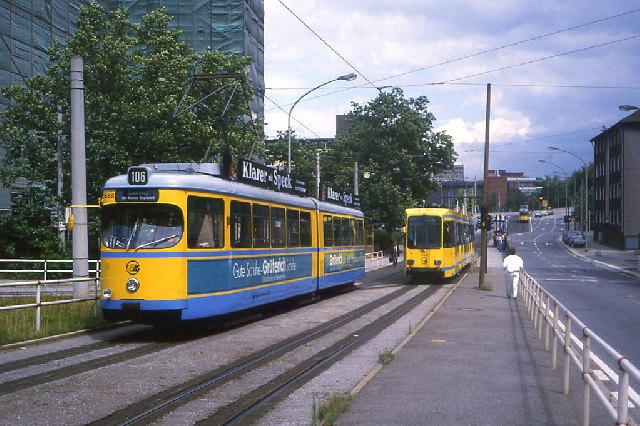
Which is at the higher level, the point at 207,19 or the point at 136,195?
the point at 207,19

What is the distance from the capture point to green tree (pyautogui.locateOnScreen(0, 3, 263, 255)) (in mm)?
32094

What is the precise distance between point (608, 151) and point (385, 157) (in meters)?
39.2

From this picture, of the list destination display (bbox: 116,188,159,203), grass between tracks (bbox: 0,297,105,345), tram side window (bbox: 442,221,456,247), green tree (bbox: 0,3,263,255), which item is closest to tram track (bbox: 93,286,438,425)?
destination display (bbox: 116,188,159,203)

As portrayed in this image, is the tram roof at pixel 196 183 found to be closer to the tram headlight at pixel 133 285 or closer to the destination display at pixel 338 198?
the tram headlight at pixel 133 285

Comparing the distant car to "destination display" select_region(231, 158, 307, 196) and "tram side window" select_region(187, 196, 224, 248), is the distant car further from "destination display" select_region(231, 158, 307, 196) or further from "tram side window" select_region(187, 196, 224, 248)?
"tram side window" select_region(187, 196, 224, 248)

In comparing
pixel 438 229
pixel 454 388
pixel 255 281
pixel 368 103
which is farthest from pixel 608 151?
pixel 454 388

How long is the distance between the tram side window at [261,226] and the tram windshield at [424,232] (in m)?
15.9

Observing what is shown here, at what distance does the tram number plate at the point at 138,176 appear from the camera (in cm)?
1404

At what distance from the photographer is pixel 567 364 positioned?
9.12 m

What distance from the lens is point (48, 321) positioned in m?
15.5

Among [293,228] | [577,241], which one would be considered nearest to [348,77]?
[293,228]

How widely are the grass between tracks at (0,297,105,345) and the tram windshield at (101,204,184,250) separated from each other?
83.7 inches

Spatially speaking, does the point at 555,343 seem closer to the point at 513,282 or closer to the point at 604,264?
the point at 513,282

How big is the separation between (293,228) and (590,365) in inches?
518
